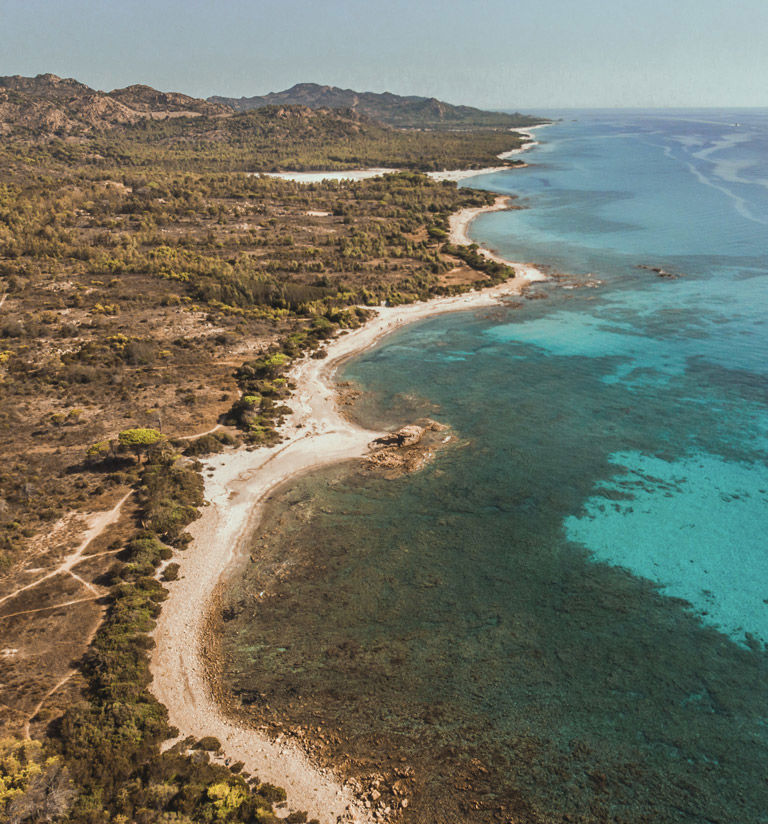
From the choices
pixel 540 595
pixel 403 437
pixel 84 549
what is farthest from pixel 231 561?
pixel 540 595

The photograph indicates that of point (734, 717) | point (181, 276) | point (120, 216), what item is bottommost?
point (734, 717)

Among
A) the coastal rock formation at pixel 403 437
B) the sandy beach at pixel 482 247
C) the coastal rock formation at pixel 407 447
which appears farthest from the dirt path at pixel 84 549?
the sandy beach at pixel 482 247

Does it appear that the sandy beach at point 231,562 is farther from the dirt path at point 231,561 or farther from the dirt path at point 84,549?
the dirt path at point 84,549

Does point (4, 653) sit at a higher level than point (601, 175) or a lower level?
lower

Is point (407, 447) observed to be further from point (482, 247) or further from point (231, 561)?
point (482, 247)

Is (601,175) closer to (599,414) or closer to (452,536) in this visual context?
(599,414)

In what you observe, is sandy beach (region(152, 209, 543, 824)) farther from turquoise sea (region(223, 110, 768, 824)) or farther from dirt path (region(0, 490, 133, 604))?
dirt path (region(0, 490, 133, 604))

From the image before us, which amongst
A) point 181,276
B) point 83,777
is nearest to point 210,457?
point 83,777
